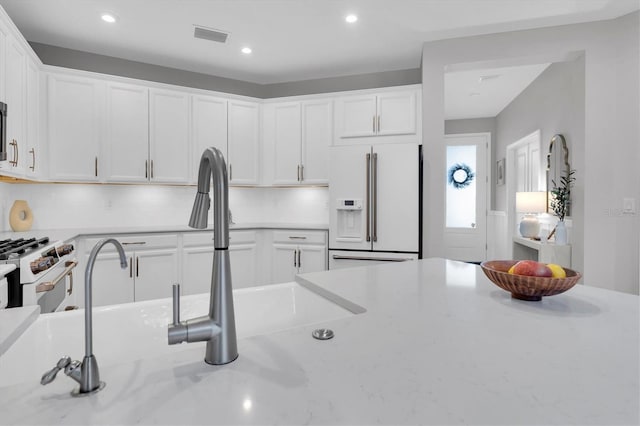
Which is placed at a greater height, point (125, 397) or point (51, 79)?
point (51, 79)

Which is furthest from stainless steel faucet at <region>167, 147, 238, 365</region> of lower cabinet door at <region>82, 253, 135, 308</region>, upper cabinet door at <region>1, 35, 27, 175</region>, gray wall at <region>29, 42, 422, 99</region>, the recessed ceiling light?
gray wall at <region>29, 42, 422, 99</region>

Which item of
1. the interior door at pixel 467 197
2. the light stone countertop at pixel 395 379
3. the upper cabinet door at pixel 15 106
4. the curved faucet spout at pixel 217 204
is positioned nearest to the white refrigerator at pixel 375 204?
the light stone countertop at pixel 395 379

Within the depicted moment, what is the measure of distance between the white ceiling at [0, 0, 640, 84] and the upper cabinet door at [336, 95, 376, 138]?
1.49 feet

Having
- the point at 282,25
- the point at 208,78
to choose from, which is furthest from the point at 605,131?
the point at 208,78

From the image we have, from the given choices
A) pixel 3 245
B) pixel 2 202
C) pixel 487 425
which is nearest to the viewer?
pixel 487 425

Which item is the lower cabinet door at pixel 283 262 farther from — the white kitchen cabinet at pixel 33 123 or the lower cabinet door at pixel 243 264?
the white kitchen cabinet at pixel 33 123

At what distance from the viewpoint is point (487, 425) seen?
53 cm

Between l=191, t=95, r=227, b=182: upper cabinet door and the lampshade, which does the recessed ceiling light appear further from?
the lampshade

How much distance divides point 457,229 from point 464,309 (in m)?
5.85

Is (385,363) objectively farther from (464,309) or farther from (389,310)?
(464,309)

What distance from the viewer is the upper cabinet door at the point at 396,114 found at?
381 centimetres

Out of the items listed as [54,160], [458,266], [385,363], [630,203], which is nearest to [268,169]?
[54,160]

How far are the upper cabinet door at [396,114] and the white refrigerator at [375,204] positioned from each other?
1.29 ft

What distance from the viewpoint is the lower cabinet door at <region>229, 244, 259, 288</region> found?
3.97 meters
